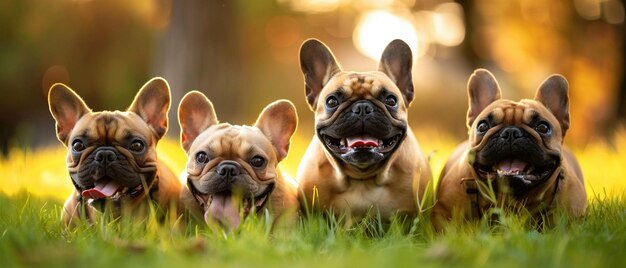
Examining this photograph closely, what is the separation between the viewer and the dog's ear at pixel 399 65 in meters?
4.83

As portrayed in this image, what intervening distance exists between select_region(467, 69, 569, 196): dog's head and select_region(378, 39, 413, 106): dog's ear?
0.49 metres

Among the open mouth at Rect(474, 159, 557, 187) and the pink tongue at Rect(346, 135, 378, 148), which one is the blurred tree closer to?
the pink tongue at Rect(346, 135, 378, 148)

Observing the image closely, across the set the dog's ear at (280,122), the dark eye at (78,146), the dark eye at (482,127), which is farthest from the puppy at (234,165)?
the dark eye at (482,127)

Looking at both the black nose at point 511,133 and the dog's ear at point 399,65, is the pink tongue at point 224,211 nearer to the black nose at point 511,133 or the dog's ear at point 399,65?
the dog's ear at point 399,65

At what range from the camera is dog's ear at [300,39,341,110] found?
486cm

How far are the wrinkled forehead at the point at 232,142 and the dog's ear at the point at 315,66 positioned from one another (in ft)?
1.67

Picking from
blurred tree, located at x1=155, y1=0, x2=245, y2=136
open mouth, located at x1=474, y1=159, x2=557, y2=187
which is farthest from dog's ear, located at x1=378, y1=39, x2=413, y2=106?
blurred tree, located at x1=155, y1=0, x2=245, y2=136

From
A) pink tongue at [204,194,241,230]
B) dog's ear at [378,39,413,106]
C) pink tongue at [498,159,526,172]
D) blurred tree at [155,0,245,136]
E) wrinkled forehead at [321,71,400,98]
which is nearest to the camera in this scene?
pink tongue at [204,194,241,230]

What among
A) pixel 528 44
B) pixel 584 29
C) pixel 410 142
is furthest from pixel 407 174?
pixel 528 44

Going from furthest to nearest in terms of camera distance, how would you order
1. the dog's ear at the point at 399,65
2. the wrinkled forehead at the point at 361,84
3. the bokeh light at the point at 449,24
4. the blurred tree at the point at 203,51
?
the bokeh light at the point at 449,24 < the blurred tree at the point at 203,51 < the dog's ear at the point at 399,65 < the wrinkled forehead at the point at 361,84

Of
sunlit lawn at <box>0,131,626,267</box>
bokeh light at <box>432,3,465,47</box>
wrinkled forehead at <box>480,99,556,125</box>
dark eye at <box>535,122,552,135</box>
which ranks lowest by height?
sunlit lawn at <box>0,131,626,267</box>

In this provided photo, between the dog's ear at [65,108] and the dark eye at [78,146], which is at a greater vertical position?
the dog's ear at [65,108]

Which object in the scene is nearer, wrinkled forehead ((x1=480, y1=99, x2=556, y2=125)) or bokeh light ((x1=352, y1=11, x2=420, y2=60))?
wrinkled forehead ((x1=480, y1=99, x2=556, y2=125))

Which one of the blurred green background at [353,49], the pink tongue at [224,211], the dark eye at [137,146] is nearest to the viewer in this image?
the pink tongue at [224,211]
